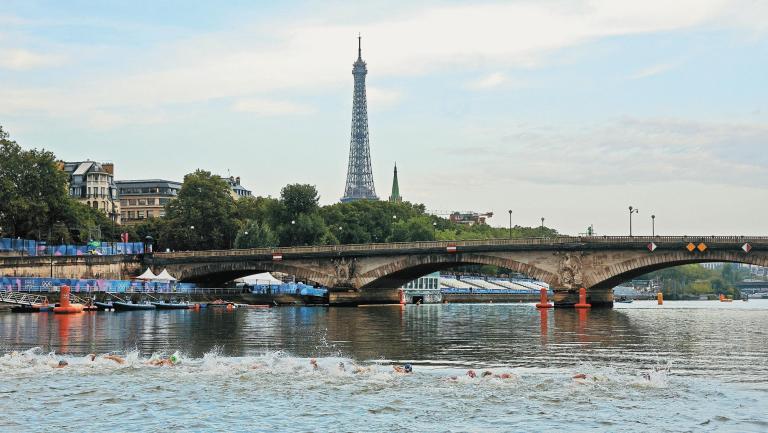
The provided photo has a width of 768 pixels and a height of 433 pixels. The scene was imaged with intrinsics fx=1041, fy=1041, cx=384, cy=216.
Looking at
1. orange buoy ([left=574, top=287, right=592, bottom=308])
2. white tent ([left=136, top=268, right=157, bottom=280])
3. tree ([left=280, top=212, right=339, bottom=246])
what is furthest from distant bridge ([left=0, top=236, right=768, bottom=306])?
tree ([left=280, top=212, right=339, bottom=246])

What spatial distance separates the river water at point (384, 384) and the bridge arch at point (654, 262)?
4476cm

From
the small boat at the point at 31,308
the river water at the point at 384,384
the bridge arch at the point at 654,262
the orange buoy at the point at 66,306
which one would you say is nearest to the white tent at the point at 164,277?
the small boat at the point at 31,308

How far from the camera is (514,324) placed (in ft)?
262

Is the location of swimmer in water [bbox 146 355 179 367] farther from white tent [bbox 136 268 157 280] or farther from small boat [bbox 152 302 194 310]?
white tent [bbox 136 268 157 280]

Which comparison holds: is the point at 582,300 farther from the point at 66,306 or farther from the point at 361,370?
the point at 361,370

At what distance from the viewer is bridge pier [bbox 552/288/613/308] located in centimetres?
11294

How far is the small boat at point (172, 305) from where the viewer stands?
4222 inches

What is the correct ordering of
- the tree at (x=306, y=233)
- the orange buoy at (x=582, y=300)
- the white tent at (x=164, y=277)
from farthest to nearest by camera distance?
the tree at (x=306, y=233) < the white tent at (x=164, y=277) < the orange buoy at (x=582, y=300)

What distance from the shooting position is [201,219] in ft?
555

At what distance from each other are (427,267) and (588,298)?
2080cm

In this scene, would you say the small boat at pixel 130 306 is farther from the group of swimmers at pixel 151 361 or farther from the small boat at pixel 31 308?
the group of swimmers at pixel 151 361

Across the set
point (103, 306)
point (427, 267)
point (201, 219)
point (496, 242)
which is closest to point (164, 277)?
point (103, 306)

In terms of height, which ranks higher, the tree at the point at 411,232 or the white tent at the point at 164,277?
the tree at the point at 411,232

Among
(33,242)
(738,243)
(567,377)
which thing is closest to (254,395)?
(567,377)
